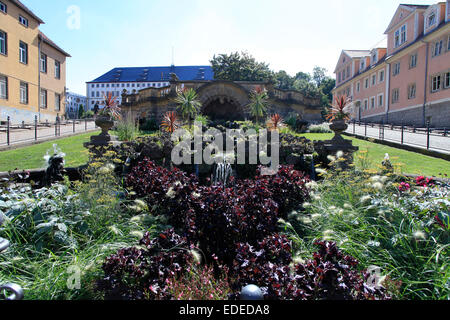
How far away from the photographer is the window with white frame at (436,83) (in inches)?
922

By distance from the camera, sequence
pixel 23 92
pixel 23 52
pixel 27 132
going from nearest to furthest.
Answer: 1. pixel 27 132
2. pixel 23 92
3. pixel 23 52

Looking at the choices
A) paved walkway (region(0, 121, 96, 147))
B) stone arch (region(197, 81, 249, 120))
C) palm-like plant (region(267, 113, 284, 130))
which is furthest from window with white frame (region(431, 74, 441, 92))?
paved walkway (region(0, 121, 96, 147))

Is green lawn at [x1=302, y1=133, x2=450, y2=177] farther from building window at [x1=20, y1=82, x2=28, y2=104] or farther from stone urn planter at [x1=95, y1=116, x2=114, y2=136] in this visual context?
building window at [x1=20, y1=82, x2=28, y2=104]

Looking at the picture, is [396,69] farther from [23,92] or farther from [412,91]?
[23,92]

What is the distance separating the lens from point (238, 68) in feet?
141

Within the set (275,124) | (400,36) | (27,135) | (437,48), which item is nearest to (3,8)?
(27,135)

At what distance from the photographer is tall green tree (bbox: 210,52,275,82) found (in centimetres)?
4288

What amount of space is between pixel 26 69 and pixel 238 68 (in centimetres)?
2718

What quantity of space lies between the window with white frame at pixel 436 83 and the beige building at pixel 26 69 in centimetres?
3466

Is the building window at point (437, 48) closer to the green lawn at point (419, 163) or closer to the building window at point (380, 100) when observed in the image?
the building window at point (380, 100)

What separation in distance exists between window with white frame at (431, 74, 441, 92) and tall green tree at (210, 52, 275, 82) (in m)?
23.1

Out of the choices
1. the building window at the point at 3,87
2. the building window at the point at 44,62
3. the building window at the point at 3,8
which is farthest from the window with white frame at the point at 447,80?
the building window at the point at 44,62

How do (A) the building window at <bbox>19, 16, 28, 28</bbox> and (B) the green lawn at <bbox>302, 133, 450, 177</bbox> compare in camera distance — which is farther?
(A) the building window at <bbox>19, 16, 28, 28</bbox>
